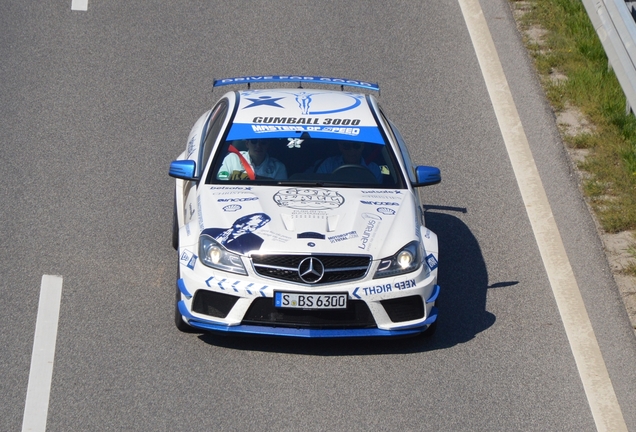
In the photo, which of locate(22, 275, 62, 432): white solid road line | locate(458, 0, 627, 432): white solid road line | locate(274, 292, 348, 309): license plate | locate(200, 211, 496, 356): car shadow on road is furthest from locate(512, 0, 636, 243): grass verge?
locate(22, 275, 62, 432): white solid road line

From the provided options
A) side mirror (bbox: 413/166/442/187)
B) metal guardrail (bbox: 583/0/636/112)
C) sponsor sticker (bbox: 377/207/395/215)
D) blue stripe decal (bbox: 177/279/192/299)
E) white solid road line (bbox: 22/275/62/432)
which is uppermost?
metal guardrail (bbox: 583/0/636/112)

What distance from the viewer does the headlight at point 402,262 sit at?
7.95 m

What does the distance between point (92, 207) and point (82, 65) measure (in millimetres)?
3359

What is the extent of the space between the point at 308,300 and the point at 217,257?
0.76m

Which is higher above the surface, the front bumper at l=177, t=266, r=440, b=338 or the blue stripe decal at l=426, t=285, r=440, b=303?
the blue stripe decal at l=426, t=285, r=440, b=303

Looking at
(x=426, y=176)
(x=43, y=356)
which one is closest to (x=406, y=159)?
(x=426, y=176)

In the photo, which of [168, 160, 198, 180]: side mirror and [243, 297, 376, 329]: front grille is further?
[168, 160, 198, 180]: side mirror

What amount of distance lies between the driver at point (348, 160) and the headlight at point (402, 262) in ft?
3.31

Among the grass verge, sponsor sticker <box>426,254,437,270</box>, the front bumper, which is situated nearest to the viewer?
the front bumper

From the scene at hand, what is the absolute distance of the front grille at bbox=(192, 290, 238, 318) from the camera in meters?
7.85

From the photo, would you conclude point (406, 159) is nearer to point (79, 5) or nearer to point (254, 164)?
point (254, 164)

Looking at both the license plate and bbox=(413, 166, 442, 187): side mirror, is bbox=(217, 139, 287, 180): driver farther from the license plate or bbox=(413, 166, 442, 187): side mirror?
the license plate

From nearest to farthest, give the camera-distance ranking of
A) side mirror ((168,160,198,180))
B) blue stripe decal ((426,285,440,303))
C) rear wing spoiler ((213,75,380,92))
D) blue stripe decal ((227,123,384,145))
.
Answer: blue stripe decal ((426,285,440,303))
side mirror ((168,160,198,180))
blue stripe decal ((227,123,384,145))
rear wing spoiler ((213,75,380,92))

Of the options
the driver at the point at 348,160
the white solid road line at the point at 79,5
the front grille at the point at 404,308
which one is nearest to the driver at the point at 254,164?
the driver at the point at 348,160
